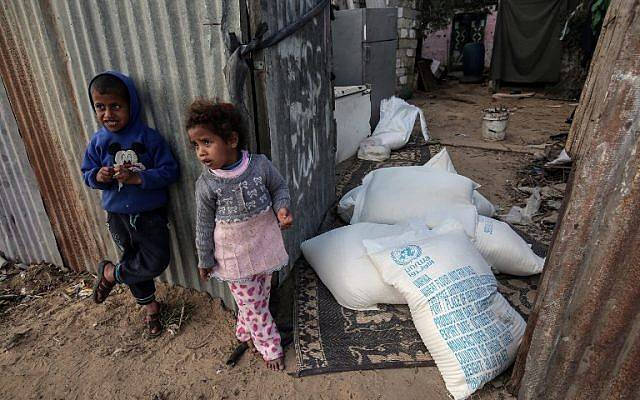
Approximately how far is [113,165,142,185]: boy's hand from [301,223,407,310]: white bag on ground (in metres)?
1.14

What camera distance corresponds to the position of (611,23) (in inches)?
46.0

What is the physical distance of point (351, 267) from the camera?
2.17 metres

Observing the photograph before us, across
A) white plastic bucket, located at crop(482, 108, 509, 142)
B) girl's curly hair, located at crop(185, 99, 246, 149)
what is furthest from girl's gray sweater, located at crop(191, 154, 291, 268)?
white plastic bucket, located at crop(482, 108, 509, 142)

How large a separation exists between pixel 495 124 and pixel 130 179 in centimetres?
557

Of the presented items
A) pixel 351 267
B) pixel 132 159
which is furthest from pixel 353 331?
pixel 132 159

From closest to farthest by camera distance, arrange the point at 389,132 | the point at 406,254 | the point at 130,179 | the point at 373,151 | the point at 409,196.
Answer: the point at 130,179 < the point at 406,254 < the point at 409,196 < the point at 373,151 < the point at 389,132

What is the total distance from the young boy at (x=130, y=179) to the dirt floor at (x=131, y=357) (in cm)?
22

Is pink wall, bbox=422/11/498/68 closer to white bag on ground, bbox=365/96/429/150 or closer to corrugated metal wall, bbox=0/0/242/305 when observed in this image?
white bag on ground, bbox=365/96/429/150

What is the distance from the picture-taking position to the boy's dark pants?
196 centimetres

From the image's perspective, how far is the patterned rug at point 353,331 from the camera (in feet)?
6.16

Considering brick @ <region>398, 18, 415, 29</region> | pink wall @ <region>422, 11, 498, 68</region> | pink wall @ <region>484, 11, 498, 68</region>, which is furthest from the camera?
pink wall @ <region>422, 11, 498, 68</region>

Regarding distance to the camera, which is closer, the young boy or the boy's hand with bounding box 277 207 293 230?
the boy's hand with bounding box 277 207 293 230

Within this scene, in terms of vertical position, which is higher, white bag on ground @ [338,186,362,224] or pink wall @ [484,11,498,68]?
pink wall @ [484,11,498,68]

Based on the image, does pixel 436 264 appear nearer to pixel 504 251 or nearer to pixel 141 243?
pixel 504 251
